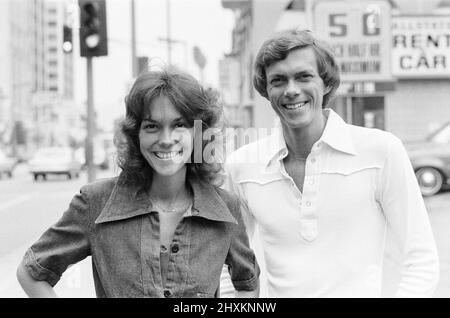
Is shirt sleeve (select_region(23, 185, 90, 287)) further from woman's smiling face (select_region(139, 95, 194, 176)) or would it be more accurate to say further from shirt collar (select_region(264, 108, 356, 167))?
shirt collar (select_region(264, 108, 356, 167))

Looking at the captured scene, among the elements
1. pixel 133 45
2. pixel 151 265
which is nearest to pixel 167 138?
pixel 151 265

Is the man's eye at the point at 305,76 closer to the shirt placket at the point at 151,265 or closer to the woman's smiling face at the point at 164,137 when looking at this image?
the woman's smiling face at the point at 164,137

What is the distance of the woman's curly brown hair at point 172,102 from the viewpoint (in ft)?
5.33

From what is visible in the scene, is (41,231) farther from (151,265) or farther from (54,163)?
(54,163)

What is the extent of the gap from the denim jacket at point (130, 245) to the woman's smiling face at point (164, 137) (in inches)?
3.8

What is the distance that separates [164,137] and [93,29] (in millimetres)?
6722

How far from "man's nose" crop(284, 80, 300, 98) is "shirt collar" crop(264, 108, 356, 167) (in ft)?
0.49

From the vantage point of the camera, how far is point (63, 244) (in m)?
1.64

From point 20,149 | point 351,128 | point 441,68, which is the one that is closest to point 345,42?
point 351,128

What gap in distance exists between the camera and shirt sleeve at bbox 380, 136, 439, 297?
173 centimetres

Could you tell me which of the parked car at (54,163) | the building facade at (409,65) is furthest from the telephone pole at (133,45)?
the parked car at (54,163)

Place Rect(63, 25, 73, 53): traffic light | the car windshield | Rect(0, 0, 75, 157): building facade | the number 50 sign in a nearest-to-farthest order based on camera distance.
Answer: the number 50 sign, Rect(63, 25, 73, 53): traffic light, the car windshield, Rect(0, 0, 75, 157): building facade

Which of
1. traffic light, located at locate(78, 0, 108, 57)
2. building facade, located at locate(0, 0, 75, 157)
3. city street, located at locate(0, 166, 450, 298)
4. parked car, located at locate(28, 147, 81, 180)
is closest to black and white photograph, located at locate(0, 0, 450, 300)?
city street, located at locate(0, 166, 450, 298)
